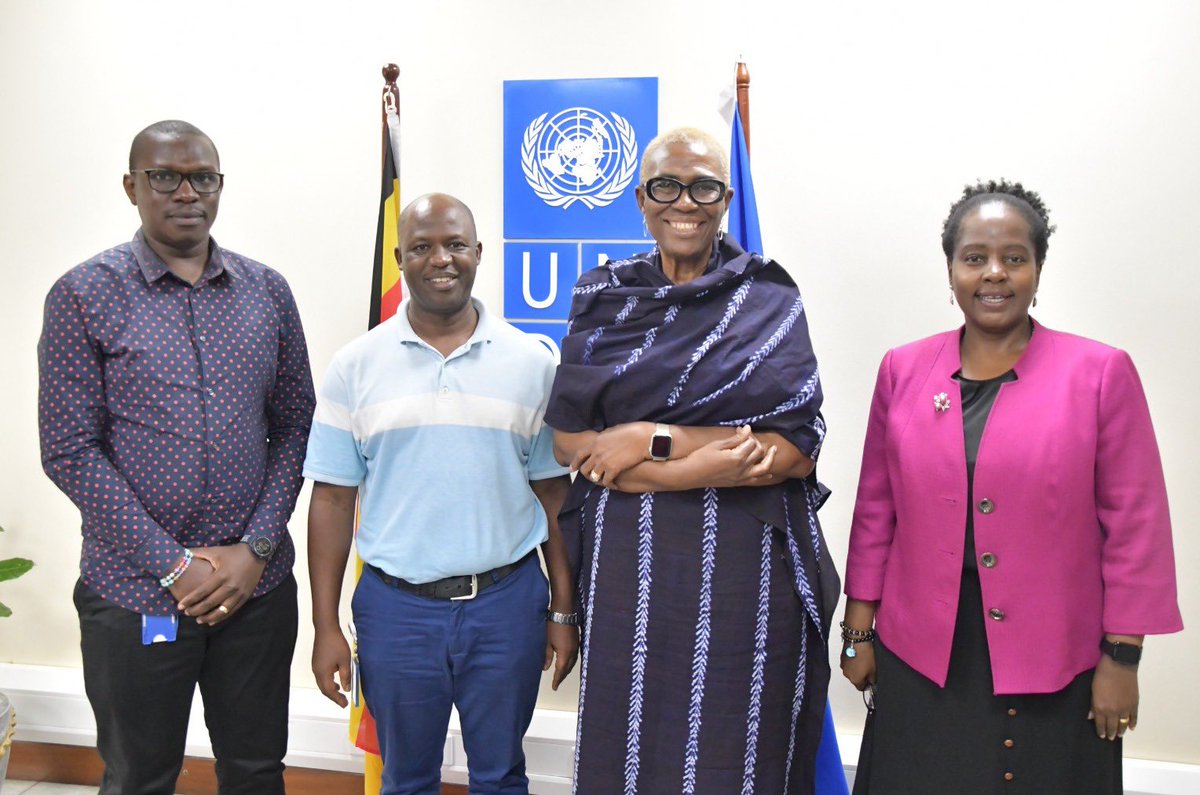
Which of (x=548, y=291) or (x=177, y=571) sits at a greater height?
(x=548, y=291)

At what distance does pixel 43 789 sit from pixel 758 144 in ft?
10.2

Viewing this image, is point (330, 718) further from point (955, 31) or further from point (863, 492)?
point (955, 31)

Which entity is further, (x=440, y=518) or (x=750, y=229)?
(x=750, y=229)

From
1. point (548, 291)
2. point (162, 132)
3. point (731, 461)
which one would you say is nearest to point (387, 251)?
point (548, 291)

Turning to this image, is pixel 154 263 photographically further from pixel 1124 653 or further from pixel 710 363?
pixel 1124 653

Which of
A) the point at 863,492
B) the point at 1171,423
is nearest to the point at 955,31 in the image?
the point at 1171,423

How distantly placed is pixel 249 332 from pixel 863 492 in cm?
135

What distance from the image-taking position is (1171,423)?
103 inches

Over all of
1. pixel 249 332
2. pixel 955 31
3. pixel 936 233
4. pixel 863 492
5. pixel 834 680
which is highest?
pixel 955 31

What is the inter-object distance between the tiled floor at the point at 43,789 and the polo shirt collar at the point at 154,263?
208 centimetres

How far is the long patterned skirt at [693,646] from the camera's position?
5.65 ft

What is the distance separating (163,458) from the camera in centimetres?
189

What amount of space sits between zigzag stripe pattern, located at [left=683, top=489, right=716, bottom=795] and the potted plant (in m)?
2.24

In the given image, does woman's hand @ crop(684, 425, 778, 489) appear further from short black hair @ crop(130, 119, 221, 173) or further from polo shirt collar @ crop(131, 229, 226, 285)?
short black hair @ crop(130, 119, 221, 173)
